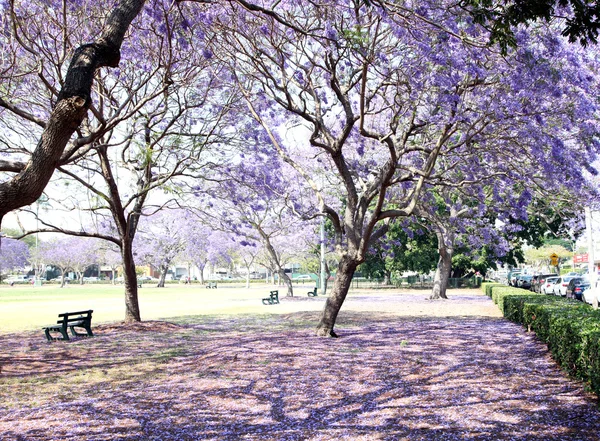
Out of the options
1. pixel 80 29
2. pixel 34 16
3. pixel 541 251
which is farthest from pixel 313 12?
pixel 541 251

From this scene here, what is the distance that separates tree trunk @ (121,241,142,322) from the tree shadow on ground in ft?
9.19

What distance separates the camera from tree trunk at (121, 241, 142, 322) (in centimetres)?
1647

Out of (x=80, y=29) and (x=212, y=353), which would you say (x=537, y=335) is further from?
(x=80, y=29)

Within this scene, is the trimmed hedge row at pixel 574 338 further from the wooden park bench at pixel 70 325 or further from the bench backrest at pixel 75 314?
the wooden park bench at pixel 70 325

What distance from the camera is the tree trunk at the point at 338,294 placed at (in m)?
13.2

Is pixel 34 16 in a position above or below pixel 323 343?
above

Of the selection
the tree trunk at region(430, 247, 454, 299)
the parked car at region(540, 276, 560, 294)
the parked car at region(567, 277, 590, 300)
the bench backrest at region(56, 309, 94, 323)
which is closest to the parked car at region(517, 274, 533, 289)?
the parked car at region(540, 276, 560, 294)

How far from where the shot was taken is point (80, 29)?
11883 mm

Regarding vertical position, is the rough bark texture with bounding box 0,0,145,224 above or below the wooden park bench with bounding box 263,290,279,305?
above

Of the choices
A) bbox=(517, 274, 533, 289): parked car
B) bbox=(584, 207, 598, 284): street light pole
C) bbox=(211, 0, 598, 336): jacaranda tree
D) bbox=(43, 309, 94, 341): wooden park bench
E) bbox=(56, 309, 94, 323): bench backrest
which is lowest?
bbox=(43, 309, 94, 341): wooden park bench

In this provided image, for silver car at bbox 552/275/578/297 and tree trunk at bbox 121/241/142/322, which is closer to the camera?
tree trunk at bbox 121/241/142/322

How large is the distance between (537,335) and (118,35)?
10.9m

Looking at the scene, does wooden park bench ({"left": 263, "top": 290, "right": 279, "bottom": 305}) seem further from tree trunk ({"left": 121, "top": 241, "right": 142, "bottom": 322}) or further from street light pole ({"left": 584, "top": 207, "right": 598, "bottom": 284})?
street light pole ({"left": 584, "top": 207, "right": 598, "bottom": 284})

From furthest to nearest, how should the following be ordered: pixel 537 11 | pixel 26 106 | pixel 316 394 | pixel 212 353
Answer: pixel 26 106 → pixel 212 353 → pixel 316 394 → pixel 537 11
